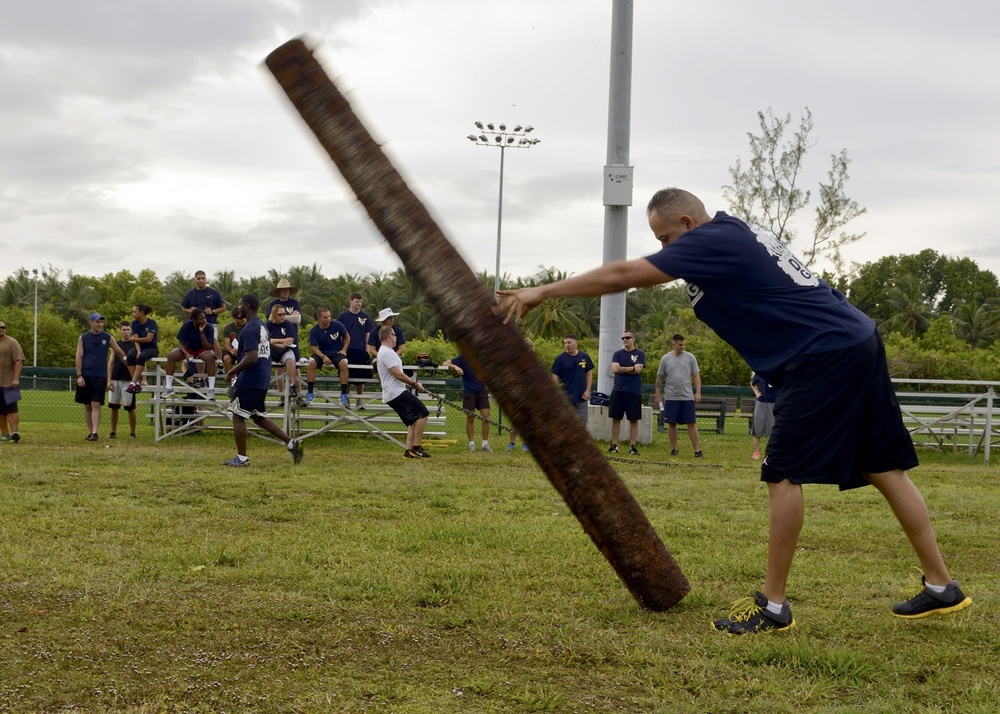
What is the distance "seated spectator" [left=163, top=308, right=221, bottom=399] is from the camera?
46.9 ft

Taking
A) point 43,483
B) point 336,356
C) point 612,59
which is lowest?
point 43,483

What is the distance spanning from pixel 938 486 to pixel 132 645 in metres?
8.92

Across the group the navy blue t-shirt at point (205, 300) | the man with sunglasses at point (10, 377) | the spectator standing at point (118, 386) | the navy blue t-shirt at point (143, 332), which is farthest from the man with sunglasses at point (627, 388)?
the man with sunglasses at point (10, 377)

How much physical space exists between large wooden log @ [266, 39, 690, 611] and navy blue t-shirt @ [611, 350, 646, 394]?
10215 mm

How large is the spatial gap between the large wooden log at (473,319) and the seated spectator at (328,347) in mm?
10199

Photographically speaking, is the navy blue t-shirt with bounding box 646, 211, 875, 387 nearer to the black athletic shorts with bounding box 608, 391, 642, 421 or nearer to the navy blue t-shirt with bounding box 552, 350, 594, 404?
the navy blue t-shirt with bounding box 552, 350, 594, 404

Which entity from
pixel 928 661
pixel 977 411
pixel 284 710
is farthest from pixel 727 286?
pixel 977 411

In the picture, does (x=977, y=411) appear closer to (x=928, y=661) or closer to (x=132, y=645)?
(x=928, y=661)

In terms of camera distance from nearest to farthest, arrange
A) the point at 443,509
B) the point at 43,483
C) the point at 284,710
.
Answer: the point at 284,710 < the point at 443,509 < the point at 43,483

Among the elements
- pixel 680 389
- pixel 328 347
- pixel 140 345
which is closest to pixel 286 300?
pixel 328 347

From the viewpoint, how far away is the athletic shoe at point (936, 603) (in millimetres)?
4211

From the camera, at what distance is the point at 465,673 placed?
351cm

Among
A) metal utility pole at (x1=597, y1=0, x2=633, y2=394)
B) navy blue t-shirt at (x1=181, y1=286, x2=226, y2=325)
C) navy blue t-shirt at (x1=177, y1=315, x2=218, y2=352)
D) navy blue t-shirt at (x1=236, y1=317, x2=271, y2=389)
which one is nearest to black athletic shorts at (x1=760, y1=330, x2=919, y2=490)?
navy blue t-shirt at (x1=236, y1=317, x2=271, y2=389)

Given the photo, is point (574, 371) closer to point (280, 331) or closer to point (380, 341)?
point (380, 341)
